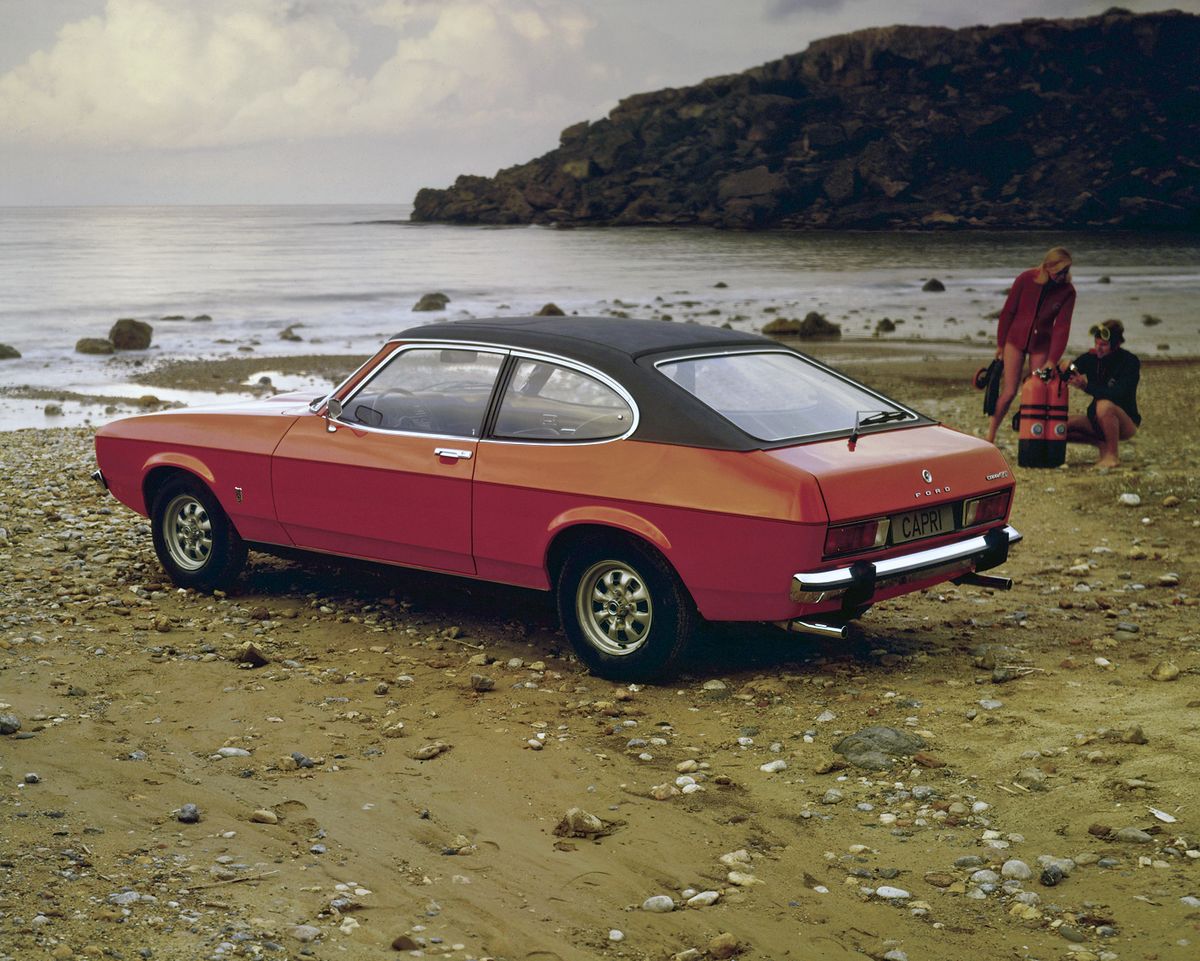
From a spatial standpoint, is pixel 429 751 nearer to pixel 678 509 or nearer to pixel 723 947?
pixel 678 509

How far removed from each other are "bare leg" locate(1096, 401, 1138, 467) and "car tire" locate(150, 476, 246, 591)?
289 inches

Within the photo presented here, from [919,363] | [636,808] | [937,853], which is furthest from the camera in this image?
[919,363]

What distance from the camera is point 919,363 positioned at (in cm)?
2367

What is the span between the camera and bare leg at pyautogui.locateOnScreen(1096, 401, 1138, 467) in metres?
11.2

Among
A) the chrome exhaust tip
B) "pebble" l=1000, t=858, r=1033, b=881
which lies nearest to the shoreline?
the chrome exhaust tip

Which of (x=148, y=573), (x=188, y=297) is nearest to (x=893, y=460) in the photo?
(x=148, y=573)

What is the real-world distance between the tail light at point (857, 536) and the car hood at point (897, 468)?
0.05 meters

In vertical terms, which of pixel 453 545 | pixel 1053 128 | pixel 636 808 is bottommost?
pixel 636 808

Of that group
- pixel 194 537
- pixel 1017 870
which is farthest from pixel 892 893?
pixel 194 537

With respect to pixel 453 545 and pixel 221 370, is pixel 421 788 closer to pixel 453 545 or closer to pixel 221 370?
pixel 453 545

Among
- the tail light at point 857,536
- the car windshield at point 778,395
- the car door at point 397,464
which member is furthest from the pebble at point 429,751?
the car windshield at point 778,395

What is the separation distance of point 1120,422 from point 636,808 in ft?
25.9

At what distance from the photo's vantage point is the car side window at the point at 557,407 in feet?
20.2

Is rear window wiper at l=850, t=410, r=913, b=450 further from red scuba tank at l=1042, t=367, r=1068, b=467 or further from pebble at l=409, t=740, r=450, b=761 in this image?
red scuba tank at l=1042, t=367, r=1068, b=467
